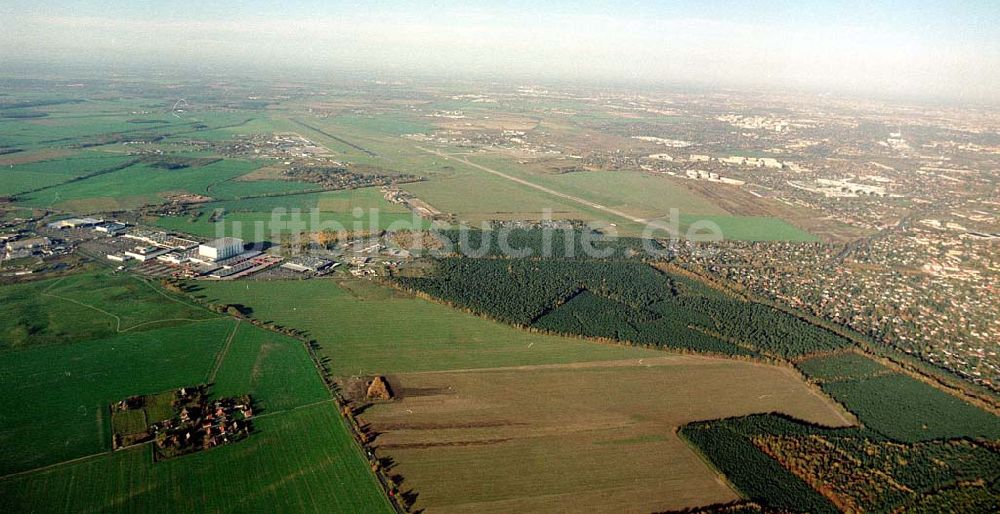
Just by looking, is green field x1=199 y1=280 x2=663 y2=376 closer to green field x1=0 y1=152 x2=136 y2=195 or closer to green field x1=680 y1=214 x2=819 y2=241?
green field x1=680 y1=214 x2=819 y2=241

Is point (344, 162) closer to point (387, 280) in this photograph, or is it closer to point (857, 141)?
point (387, 280)

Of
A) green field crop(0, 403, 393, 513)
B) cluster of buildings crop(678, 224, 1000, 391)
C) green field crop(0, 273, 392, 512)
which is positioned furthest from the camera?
cluster of buildings crop(678, 224, 1000, 391)

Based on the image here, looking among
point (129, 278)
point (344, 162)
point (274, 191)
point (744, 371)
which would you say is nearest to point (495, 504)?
point (744, 371)

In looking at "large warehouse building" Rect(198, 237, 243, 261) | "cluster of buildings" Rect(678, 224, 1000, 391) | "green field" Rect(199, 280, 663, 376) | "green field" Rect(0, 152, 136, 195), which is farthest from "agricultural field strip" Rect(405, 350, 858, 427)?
"green field" Rect(0, 152, 136, 195)

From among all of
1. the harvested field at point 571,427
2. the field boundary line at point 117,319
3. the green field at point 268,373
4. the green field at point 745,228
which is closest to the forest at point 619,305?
the harvested field at point 571,427

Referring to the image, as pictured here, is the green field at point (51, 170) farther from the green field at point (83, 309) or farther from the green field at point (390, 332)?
the green field at point (390, 332)

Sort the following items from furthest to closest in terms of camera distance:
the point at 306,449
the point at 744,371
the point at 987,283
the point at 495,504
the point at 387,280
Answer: the point at 987,283 < the point at 387,280 < the point at 744,371 < the point at 306,449 < the point at 495,504
